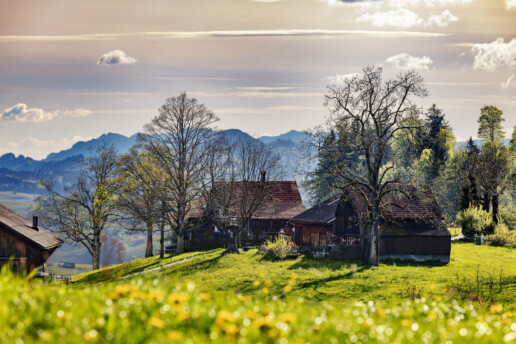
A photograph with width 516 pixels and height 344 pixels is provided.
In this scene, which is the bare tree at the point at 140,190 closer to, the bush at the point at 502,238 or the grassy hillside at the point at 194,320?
the bush at the point at 502,238

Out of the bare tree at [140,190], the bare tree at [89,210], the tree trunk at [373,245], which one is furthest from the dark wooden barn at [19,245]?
the tree trunk at [373,245]

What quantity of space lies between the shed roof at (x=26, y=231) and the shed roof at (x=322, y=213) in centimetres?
2262

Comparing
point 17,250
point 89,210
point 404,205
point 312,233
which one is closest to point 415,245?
point 404,205

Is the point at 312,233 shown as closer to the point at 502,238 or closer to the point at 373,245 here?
the point at 373,245

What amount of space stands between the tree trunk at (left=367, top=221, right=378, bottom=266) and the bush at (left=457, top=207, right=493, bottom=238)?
2060 cm

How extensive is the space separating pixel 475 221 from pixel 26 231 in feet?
145

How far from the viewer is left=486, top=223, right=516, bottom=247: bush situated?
47.7 m

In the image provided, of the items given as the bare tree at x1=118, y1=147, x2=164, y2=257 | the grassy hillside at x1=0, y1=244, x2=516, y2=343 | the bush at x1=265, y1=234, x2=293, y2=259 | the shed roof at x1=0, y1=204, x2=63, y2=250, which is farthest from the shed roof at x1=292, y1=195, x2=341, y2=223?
the grassy hillside at x1=0, y1=244, x2=516, y2=343

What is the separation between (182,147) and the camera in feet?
150

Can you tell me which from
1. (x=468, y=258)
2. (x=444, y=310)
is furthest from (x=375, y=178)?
(x=444, y=310)

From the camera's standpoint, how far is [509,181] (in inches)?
2440

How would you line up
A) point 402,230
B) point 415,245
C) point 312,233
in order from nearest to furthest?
1. point 402,230
2. point 415,245
3. point 312,233

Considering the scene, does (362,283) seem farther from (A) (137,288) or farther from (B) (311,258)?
(A) (137,288)

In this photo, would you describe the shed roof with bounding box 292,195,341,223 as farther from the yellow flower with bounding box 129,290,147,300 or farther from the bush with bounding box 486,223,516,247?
the yellow flower with bounding box 129,290,147,300
